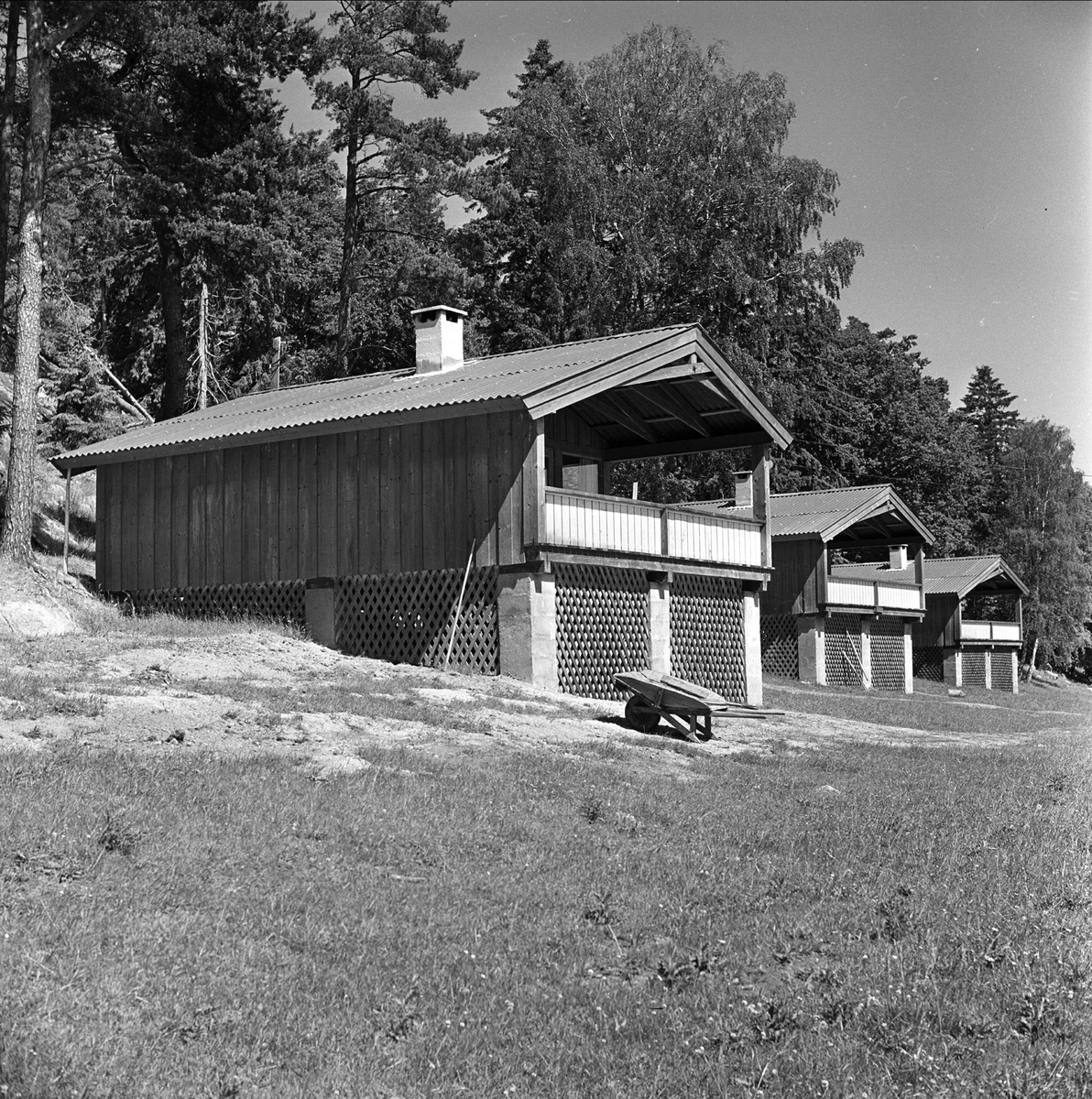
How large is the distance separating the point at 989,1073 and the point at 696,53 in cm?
3996

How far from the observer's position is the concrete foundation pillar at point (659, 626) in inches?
950

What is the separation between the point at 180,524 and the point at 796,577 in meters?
20.3

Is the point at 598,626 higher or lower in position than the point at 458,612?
lower

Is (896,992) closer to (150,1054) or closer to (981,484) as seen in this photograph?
(150,1054)

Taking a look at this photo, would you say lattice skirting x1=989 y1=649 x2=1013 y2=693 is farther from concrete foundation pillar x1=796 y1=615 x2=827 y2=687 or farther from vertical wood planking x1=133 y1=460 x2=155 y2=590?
vertical wood planking x1=133 y1=460 x2=155 y2=590

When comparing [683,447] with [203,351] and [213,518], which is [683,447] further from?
[203,351]

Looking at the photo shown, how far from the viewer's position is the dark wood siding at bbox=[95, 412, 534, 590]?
21.9m

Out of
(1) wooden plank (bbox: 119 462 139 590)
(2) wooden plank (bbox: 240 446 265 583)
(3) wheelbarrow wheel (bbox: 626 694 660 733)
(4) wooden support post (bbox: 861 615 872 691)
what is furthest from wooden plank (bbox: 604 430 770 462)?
(4) wooden support post (bbox: 861 615 872 691)

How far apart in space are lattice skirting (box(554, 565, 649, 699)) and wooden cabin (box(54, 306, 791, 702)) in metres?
0.04

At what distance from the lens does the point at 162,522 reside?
26031 mm

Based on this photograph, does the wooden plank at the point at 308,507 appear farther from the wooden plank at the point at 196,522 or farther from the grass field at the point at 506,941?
the grass field at the point at 506,941

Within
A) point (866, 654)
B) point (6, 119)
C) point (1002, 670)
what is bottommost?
point (1002, 670)

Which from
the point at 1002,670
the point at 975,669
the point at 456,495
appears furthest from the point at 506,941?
the point at 1002,670

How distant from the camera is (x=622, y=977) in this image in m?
7.35
